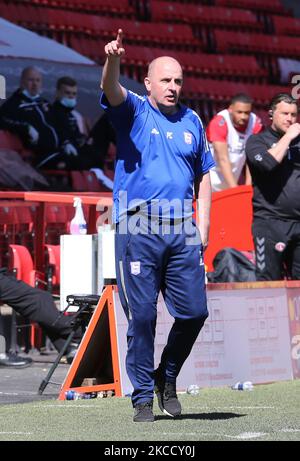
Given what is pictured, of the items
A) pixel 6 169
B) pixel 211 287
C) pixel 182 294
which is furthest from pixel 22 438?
pixel 6 169

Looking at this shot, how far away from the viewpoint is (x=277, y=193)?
372 inches

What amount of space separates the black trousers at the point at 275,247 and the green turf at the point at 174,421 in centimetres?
126

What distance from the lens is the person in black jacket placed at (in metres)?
9.89

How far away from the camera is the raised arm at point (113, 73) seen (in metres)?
6.32

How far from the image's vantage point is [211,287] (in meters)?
8.95

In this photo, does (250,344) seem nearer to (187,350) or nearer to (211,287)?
(211,287)

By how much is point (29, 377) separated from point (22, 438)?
11.9ft

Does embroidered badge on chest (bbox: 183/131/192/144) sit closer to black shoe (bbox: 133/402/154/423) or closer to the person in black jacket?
black shoe (bbox: 133/402/154/423)

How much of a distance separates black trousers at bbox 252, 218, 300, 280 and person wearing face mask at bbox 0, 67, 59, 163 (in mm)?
5544

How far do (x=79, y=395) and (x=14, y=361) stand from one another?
2.25m

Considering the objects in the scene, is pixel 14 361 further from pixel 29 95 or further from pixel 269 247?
pixel 29 95

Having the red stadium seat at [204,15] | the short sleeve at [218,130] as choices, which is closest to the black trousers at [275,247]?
the short sleeve at [218,130]

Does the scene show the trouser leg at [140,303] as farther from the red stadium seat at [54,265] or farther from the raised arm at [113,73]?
the red stadium seat at [54,265]
